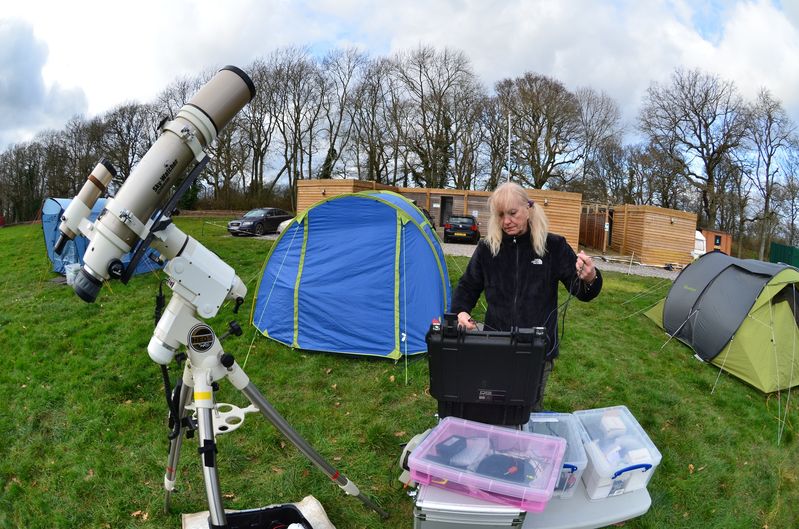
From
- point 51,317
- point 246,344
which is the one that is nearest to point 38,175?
point 51,317

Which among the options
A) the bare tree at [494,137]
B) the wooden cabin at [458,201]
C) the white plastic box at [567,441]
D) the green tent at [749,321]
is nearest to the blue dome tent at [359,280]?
the white plastic box at [567,441]

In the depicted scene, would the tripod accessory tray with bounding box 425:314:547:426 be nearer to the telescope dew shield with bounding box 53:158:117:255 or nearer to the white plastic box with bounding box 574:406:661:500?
the white plastic box with bounding box 574:406:661:500

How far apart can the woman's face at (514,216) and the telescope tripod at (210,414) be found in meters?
1.43

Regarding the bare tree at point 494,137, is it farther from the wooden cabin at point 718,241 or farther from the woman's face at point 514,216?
the woman's face at point 514,216

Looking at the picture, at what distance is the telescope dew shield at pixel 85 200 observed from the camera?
171cm

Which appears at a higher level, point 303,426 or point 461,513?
point 461,513

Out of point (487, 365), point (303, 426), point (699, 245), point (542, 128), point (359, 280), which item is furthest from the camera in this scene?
point (542, 128)

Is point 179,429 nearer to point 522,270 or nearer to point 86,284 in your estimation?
point 86,284

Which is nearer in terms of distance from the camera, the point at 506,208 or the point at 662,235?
the point at 506,208

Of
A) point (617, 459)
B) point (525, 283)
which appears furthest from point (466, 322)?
point (617, 459)

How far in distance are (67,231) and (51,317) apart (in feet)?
19.9

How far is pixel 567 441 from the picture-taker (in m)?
2.23

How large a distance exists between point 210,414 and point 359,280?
3381 millimetres

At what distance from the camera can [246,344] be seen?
5371mm
